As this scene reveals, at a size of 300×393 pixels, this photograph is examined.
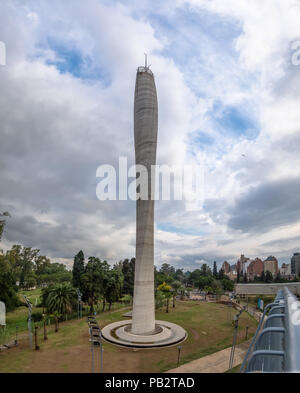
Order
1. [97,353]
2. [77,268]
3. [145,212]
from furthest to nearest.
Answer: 1. [77,268]
2. [145,212]
3. [97,353]

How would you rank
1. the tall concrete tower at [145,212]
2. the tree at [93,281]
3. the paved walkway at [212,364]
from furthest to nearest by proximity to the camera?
the tree at [93,281] → the tall concrete tower at [145,212] → the paved walkway at [212,364]

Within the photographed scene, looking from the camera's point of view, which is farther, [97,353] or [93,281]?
[93,281]

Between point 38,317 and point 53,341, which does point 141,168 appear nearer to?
point 53,341

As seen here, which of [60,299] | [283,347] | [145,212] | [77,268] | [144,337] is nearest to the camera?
[283,347]

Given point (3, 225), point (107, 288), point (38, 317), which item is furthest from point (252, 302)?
point (3, 225)

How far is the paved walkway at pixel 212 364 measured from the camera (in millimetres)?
19344

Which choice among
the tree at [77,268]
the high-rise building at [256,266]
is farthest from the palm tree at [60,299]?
the high-rise building at [256,266]

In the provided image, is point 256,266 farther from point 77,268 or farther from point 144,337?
point 144,337

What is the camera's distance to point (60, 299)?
35.7 meters

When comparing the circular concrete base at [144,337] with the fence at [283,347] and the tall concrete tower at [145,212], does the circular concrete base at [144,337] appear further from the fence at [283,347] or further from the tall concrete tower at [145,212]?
the fence at [283,347]

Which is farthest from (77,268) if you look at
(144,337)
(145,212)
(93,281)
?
(145,212)

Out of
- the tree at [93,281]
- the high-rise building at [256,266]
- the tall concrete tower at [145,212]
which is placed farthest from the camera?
the high-rise building at [256,266]

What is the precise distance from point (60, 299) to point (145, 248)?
1606 cm

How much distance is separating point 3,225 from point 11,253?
156 inches
